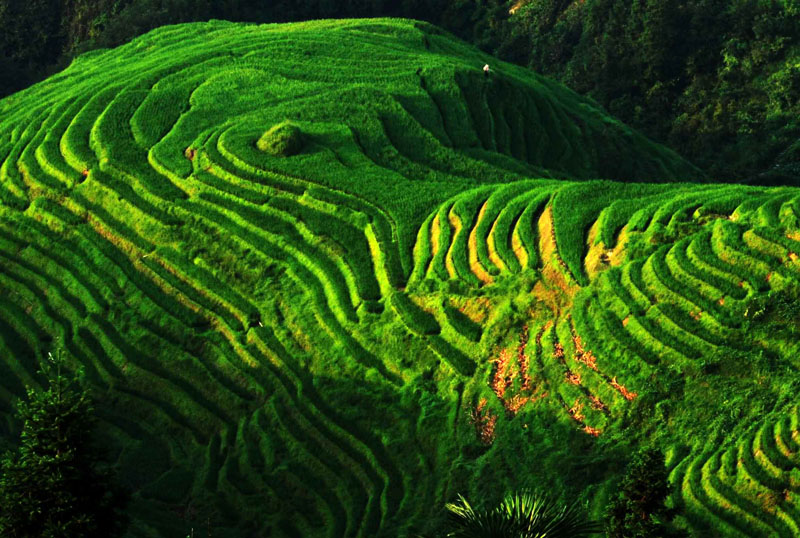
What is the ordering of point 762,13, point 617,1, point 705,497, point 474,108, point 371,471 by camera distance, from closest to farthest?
point 705,497, point 371,471, point 474,108, point 762,13, point 617,1

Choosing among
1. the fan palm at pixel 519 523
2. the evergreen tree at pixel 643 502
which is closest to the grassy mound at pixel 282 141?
the fan palm at pixel 519 523

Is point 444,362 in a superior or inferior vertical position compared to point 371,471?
superior

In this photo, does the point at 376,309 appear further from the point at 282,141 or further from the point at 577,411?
the point at 282,141

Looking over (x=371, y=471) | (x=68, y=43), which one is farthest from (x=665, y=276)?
(x=68, y=43)

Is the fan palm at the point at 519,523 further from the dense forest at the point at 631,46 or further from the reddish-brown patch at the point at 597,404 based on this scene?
the dense forest at the point at 631,46

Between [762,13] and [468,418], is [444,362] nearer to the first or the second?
[468,418]

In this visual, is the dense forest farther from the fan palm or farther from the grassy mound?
the fan palm
